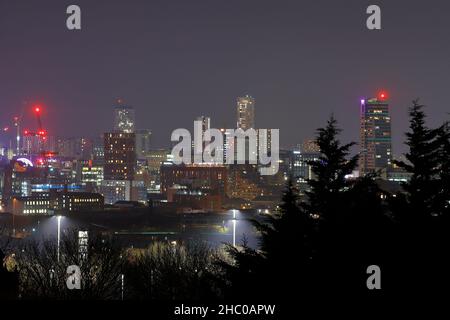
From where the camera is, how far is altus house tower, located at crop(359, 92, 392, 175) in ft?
362

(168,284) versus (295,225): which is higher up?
(295,225)

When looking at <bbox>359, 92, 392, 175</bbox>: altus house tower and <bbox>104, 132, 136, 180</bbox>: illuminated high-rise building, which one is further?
<bbox>104, 132, 136, 180</bbox>: illuminated high-rise building

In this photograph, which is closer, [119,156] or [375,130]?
[375,130]

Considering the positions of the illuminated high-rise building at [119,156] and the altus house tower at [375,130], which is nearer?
the altus house tower at [375,130]

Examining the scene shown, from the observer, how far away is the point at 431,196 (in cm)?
1438

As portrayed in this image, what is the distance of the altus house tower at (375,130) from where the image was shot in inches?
4345

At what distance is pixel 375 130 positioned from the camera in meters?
120
